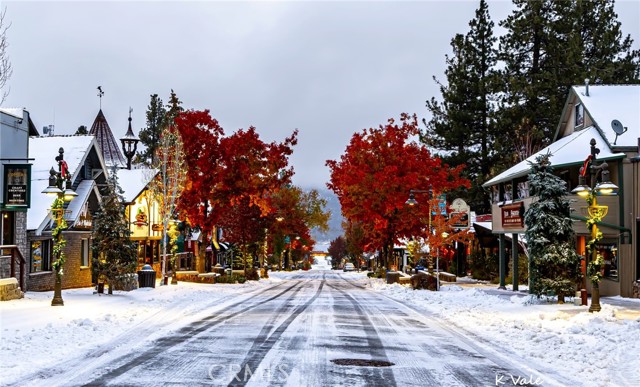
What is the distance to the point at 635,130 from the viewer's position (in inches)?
1177

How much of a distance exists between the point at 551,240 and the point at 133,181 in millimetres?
30567

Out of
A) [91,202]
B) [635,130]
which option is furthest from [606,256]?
[91,202]

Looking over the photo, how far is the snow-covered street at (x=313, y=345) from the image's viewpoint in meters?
11.4

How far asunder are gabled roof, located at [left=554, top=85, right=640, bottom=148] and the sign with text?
24101 mm

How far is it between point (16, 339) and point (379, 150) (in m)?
33.8

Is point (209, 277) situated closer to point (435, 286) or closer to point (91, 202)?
point (91, 202)

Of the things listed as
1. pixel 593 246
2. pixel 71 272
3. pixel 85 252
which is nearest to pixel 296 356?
pixel 593 246

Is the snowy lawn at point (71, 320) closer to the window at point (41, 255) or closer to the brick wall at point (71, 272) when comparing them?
the window at point (41, 255)

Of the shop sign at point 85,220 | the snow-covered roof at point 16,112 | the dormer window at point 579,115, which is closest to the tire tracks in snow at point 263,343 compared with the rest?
the snow-covered roof at point 16,112

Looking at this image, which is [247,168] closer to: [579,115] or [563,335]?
[579,115]

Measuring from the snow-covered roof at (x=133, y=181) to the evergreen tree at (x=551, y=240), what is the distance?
2701 cm

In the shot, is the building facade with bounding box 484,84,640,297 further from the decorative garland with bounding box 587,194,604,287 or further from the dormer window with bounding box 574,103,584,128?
the decorative garland with bounding box 587,194,604,287

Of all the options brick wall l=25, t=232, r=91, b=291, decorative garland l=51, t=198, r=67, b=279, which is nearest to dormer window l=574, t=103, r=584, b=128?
decorative garland l=51, t=198, r=67, b=279

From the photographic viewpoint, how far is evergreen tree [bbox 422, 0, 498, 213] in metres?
59.5
